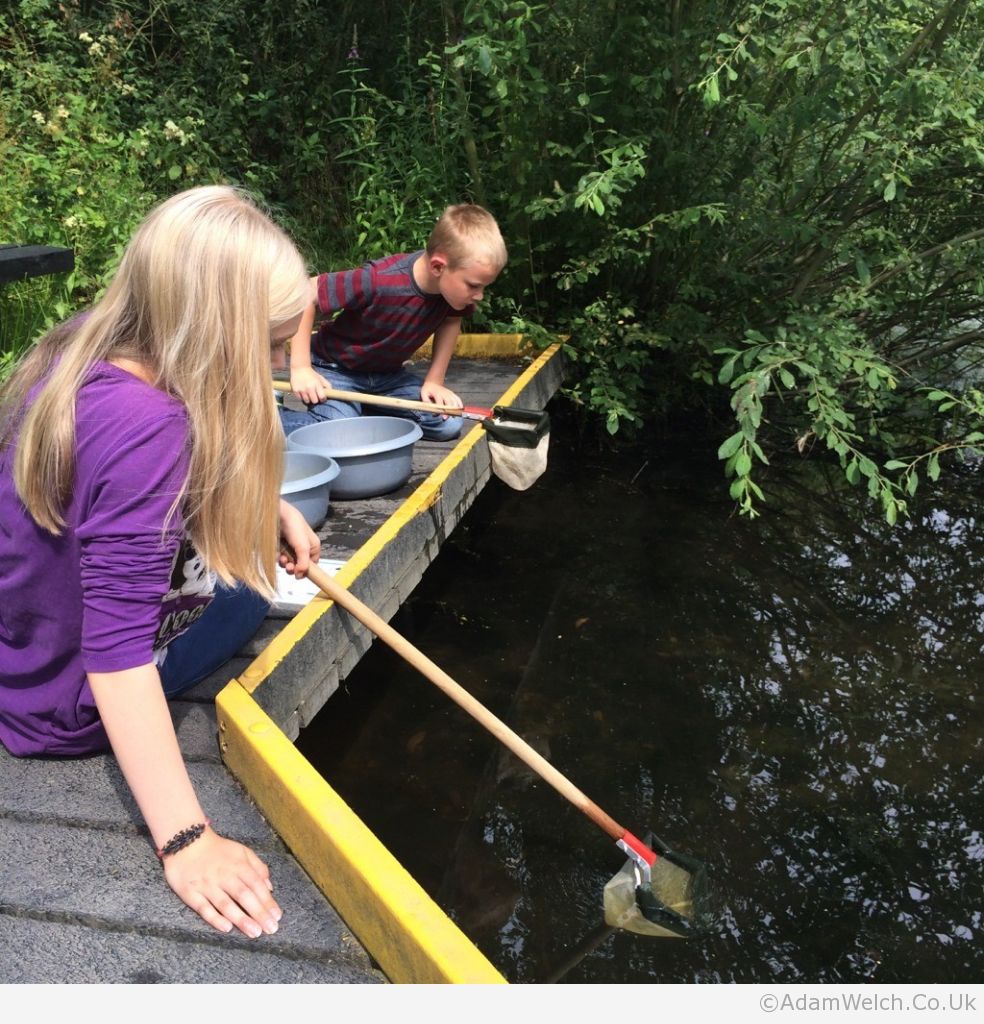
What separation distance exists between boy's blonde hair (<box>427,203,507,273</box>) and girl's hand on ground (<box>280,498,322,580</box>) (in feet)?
6.49

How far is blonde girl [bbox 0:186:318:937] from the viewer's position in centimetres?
161

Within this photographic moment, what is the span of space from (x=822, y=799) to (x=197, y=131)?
21.0ft

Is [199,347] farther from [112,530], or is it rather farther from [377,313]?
[377,313]

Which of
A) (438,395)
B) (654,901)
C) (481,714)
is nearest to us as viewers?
(654,901)

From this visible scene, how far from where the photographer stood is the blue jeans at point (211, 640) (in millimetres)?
2229

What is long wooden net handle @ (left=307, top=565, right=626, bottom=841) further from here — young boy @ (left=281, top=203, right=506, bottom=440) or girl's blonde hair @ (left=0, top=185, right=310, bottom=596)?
young boy @ (left=281, top=203, right=506, bottom=440)

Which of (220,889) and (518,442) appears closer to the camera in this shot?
(220,889)

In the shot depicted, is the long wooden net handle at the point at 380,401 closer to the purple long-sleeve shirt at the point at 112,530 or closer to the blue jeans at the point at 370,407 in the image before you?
the blue jeans at the point at 370,407

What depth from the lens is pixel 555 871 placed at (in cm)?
278

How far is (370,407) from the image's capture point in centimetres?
440

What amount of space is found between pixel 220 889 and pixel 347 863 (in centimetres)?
22

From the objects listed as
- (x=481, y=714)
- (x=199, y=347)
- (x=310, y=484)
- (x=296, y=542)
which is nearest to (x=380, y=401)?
(x=310, y=484)

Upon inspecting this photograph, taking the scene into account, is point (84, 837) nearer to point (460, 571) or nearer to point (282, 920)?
point (282, 920)

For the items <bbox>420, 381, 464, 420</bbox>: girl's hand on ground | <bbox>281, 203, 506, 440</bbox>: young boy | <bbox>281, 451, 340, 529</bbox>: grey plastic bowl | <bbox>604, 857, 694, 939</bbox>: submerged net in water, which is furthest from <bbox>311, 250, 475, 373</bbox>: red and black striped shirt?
<bbox>604, 857, 694, 939</bbox>: submerged net in water
